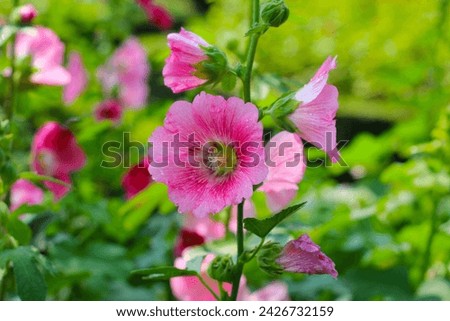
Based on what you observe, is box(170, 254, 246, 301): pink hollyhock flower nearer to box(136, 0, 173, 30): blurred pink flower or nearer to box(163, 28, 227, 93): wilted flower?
box(163, 28, 227, 93): wilted flower

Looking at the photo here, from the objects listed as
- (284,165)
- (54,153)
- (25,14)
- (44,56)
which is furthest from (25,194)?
(284,165)

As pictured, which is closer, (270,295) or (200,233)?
(270,295)

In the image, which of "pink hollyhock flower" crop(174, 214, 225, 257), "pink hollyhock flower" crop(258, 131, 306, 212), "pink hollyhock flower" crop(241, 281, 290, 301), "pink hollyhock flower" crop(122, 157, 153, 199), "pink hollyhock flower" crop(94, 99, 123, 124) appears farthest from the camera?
"pink hollyhock flower" crop(94, 99, 123, 124)

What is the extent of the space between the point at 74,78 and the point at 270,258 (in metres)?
0.96

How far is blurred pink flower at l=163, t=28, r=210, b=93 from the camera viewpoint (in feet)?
3.13

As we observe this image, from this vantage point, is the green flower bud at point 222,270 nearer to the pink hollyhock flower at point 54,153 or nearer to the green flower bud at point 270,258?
the green flower bud at point 270,258

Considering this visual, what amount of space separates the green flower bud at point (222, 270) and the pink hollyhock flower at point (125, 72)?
98cm

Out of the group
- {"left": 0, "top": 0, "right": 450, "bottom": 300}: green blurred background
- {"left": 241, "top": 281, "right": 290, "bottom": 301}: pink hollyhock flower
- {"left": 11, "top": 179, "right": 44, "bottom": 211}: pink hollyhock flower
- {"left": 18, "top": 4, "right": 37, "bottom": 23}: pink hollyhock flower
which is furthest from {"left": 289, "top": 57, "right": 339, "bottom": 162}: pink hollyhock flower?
{"left": 11, "top": 179, "right": 44, "bottom": 211}: pink hollyhock flower

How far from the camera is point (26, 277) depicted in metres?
1.05

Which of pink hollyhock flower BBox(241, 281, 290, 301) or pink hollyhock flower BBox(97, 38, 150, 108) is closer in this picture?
pink hollyhock flower BBox(241, 281, 290, 301)

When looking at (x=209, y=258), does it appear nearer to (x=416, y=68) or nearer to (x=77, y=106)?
(x=416, y=68)

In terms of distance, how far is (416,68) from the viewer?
1806 mm

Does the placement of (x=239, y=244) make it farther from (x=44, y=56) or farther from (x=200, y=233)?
(x=44, y=56)
